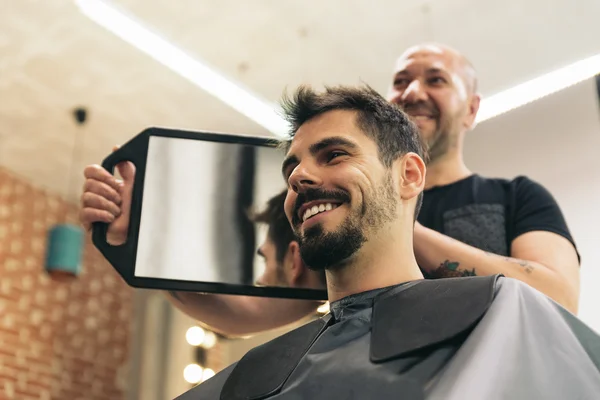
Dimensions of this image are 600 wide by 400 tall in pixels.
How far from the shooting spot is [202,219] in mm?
1946

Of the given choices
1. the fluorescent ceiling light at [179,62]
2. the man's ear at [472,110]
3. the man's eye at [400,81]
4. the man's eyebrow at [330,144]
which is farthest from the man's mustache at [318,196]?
the fluorescent ceiling light at [179,62]

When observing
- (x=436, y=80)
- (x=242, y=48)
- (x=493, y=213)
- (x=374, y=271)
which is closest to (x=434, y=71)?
(x=436, y=80)

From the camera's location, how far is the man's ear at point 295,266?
191 cm

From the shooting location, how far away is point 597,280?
4.28 meters

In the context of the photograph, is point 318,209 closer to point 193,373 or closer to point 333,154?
point 333,154

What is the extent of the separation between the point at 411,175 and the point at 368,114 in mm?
178

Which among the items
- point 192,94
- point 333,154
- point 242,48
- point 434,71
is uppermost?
point 242,48

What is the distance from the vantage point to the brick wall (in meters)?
5.38

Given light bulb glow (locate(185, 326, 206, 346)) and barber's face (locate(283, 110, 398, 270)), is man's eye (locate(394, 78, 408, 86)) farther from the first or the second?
light bulb glow (locate(185, 326, 206, 346))

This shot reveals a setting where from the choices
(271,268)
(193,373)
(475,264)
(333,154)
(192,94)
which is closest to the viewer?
(333,154)

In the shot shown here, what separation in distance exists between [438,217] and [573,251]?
369 mm

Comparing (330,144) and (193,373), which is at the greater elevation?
(330,144)

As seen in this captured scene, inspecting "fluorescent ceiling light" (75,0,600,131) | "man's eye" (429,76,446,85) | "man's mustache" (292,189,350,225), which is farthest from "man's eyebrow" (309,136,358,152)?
"fluorescent ceiling light" (75,0,600,131)

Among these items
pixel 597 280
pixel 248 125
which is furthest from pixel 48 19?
pixel 597 280
